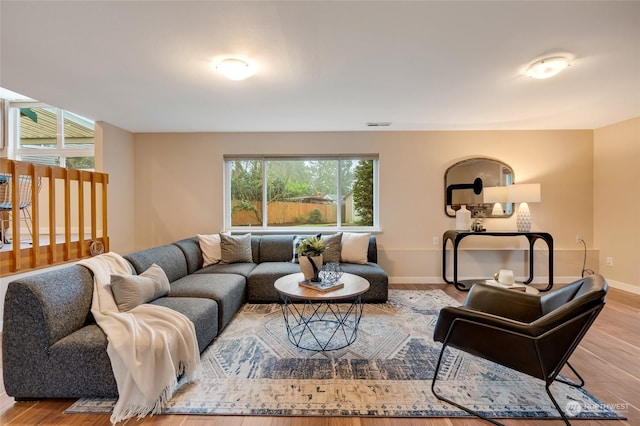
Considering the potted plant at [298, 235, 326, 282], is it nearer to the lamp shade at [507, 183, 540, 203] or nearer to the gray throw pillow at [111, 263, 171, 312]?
the gray throw pillow at [111, 263, 171, 312]

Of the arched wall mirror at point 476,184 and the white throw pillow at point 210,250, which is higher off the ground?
the arched wall mirror at point 476,184

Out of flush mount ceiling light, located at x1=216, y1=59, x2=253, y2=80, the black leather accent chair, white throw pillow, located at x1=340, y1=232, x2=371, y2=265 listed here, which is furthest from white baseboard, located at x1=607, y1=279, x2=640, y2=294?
flush mount ceiling light, located at x1=216, y1=59, x2=253, y2=80

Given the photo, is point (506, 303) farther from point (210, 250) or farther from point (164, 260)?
point (210, 250)

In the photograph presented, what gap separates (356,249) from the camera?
377 centimetres

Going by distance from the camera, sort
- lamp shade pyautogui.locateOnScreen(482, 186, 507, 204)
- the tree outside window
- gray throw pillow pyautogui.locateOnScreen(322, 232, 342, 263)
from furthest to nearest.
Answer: the tree outside window
lamp shade pyautogui.locateOnScreen(482, 186, 507, 204)
gray throw pillow pyautogui.locateOnScreen(322, 232, 342, 263)

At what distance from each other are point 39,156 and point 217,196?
10.4 feet

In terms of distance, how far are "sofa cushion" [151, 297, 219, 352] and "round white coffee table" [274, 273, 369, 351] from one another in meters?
0.59

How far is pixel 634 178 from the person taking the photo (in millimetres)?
3727

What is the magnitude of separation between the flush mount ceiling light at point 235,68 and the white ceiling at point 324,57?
0.08 metres

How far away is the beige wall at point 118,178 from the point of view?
377cm

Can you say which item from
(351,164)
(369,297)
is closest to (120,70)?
(351,164)

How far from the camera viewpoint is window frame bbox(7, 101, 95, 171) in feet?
14.8

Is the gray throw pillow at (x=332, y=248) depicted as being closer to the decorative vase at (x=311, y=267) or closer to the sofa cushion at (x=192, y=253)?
the decorative vase at (x=311, y=267)

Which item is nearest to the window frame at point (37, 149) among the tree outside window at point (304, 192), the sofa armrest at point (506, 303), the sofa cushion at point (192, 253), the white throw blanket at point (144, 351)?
the sofa cushion at point (192, 253)
